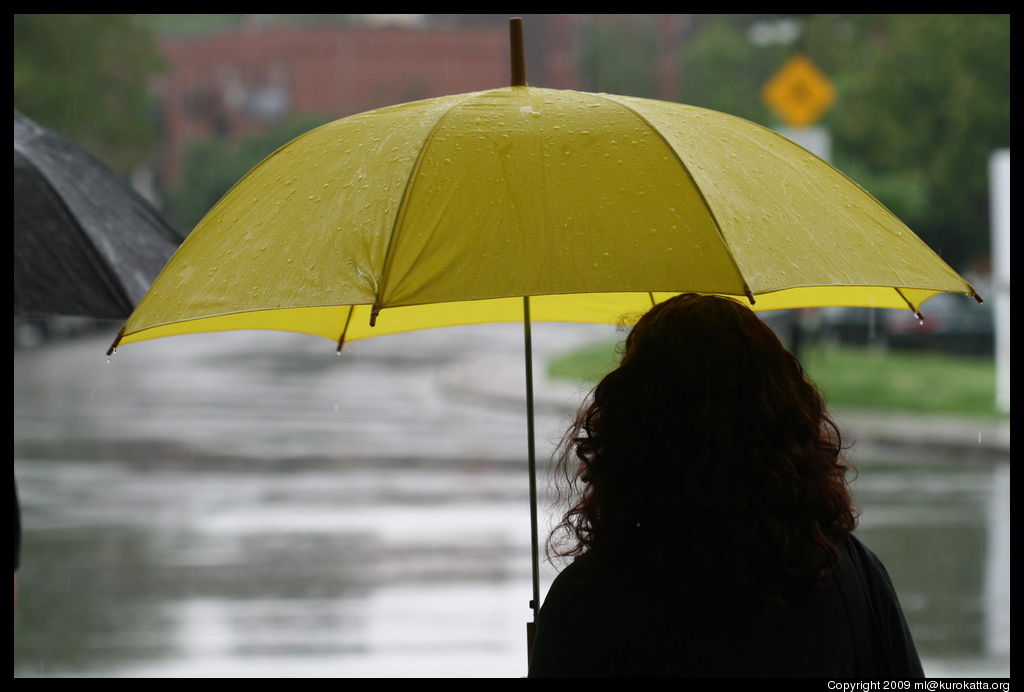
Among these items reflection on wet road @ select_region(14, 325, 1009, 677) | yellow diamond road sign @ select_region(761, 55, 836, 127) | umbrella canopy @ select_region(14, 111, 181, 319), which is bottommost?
reflection on wet road @ select_region(14, 325, 1009, 677)

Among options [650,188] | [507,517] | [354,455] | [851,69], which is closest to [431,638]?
[507,517]

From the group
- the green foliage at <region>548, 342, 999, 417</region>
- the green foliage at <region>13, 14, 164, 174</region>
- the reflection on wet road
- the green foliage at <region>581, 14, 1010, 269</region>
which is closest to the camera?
the reflection on wet road

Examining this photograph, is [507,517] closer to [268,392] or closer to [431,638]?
[431,638]

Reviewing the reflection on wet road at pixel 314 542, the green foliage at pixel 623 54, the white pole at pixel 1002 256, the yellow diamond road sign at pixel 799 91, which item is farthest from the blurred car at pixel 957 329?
the green foliage at pixel 623 54

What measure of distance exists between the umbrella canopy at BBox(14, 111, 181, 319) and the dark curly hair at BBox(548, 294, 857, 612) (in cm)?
193

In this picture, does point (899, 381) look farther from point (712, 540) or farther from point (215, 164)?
point (215, 164)

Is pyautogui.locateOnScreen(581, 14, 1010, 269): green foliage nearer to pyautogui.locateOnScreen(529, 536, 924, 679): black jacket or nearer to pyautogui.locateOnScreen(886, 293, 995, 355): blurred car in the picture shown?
pyautogui.locateOnScreen(886, 293, 995, 355): blurred car

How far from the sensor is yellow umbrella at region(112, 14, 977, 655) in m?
2.34

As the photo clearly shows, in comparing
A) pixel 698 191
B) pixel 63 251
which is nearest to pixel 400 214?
pixel 698 191

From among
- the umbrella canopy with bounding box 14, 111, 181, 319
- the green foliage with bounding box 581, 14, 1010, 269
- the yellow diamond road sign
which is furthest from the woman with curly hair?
the green foliage with bounding box 581, 14, 1010, 269

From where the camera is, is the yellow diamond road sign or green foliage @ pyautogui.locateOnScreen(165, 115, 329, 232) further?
green foliage @ pyautogui.locateOnScreen(165, 115, 329, 232)

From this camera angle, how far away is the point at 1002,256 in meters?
14.5

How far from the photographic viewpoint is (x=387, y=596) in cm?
785

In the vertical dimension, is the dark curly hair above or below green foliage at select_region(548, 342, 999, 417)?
above
